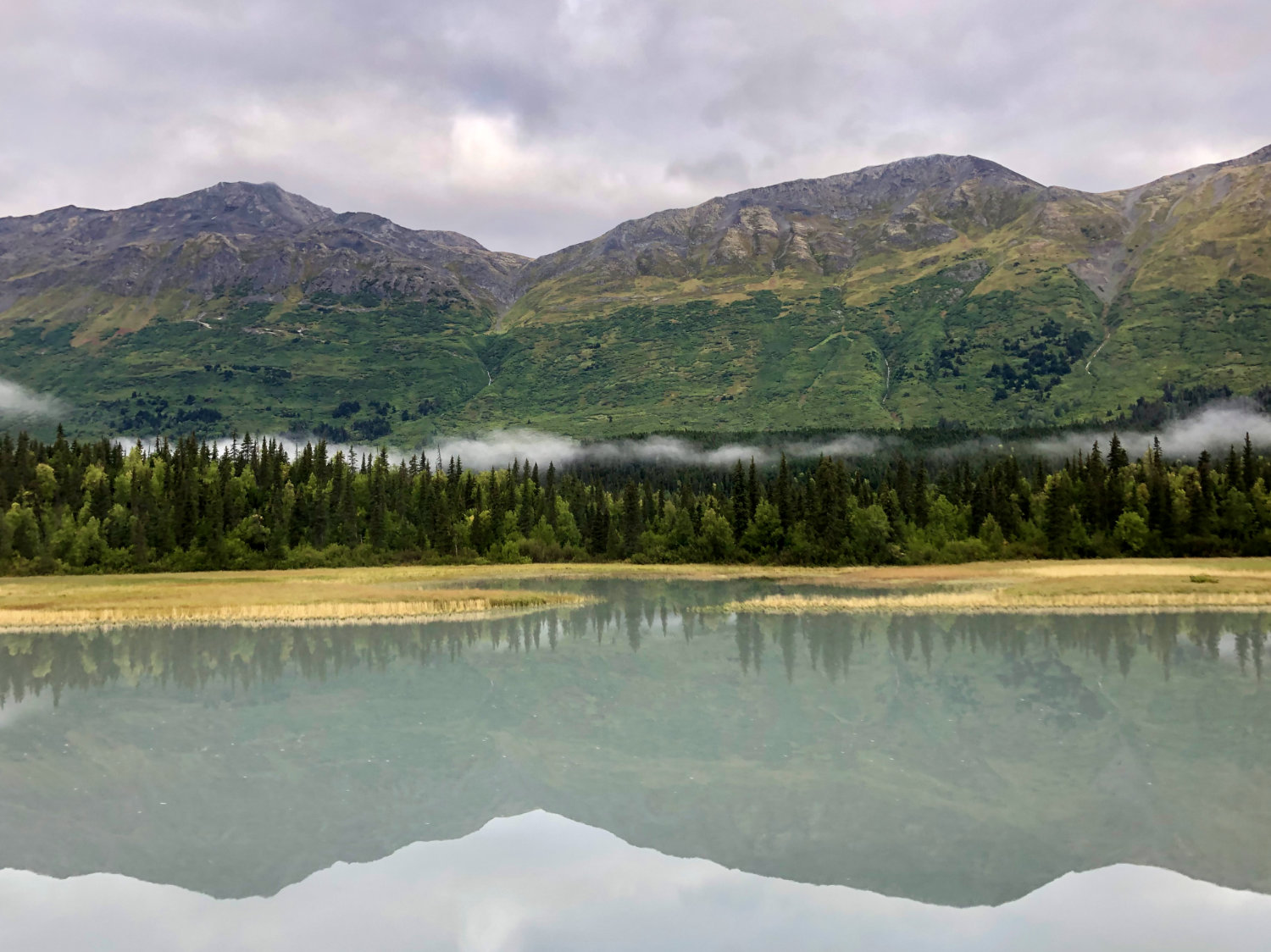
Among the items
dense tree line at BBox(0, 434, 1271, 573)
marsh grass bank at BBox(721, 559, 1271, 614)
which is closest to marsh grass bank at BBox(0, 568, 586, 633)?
dense tree line at BBox(0, 434, 1271, 573)

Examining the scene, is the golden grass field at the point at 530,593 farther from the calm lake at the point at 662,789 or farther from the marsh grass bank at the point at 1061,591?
the calm lake at the point at 662,789

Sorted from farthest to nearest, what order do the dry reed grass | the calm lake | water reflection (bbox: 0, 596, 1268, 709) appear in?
the dry reed grass → water reflection (bbox: 0, 596, 1268, 709) → the calm lake

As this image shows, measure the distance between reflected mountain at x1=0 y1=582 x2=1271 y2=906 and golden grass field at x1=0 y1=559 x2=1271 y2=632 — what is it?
15.2 metres

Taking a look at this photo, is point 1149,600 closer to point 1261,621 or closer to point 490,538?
point 1261,621

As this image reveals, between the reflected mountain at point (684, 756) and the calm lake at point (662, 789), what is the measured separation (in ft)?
0.50


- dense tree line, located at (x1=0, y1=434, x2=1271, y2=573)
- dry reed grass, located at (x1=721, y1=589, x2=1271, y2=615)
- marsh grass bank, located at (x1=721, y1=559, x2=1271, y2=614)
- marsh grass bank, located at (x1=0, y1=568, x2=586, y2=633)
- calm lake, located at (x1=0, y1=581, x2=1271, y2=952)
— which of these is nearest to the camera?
calm lake, located at (x1=0, y1=581, x2=1271, y2=952)

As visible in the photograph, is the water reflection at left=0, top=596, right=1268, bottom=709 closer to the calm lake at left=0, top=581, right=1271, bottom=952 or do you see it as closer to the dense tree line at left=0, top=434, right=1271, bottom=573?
the calm lake at left=0, top=581, right=1271, bottom=952

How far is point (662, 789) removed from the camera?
26.4 m

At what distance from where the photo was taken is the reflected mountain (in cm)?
2144

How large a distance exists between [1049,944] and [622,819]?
11.2 metres

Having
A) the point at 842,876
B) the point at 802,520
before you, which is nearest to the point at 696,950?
the point at 842,876

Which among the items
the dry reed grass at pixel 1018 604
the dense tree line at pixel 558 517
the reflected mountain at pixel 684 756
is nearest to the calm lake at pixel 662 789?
the reflected mountain at pixel 684 756

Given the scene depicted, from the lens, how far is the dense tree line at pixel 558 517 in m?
120

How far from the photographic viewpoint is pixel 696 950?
56.0 ft
